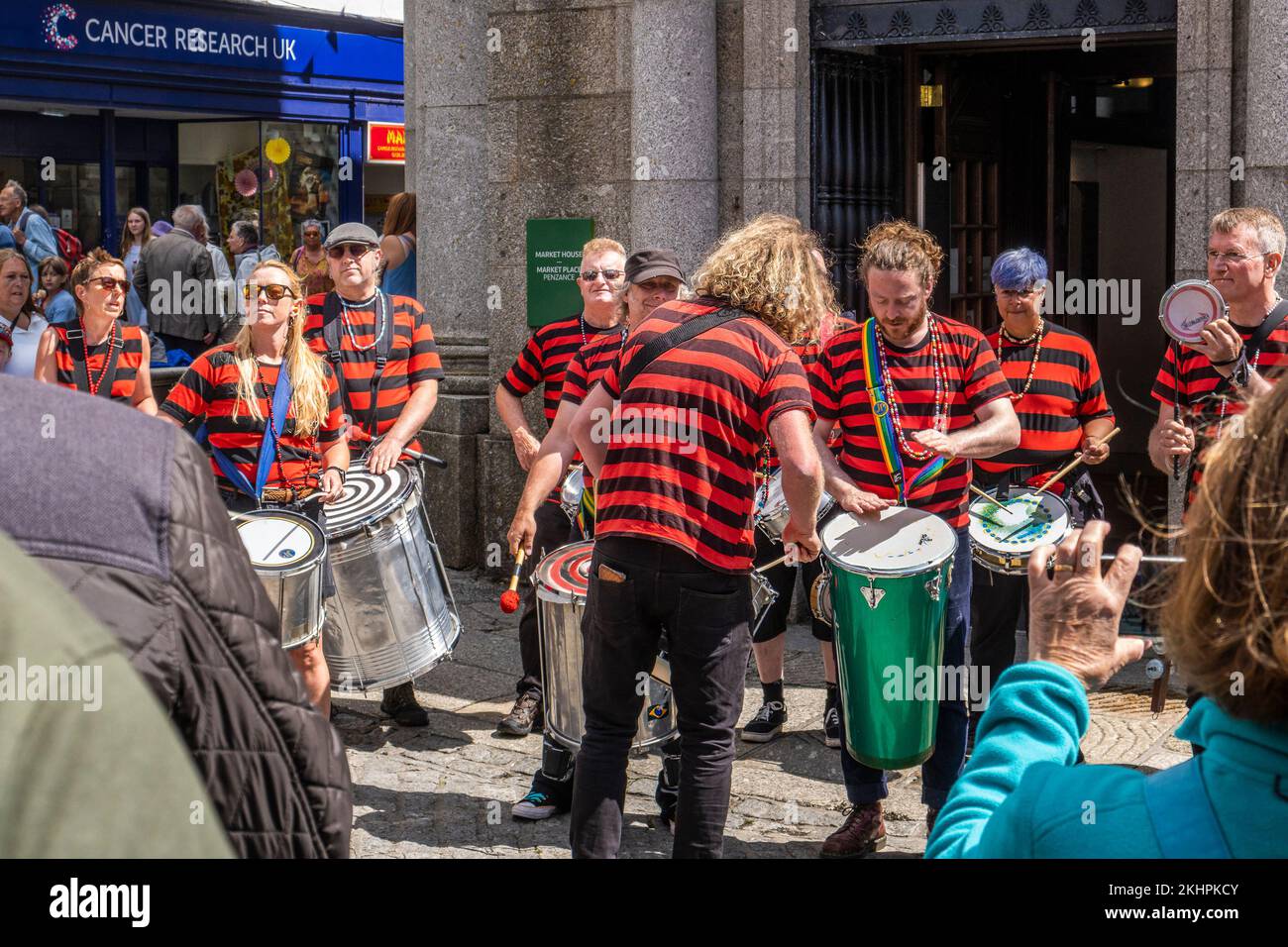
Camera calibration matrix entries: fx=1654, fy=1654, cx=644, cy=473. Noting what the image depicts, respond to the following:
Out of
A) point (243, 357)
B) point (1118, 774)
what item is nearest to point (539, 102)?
point (243, 357)

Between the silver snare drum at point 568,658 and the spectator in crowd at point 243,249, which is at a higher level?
the spectator in crowd at point 243,249

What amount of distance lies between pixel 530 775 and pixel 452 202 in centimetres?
449

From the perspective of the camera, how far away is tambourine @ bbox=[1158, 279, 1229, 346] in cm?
523

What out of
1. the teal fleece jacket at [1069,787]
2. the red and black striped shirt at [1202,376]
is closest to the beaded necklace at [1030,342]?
the red and black striped shirt at [1202,376]

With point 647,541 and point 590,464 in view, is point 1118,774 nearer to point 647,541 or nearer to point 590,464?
point 647,541

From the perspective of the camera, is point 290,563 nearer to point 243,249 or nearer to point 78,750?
point 78,750

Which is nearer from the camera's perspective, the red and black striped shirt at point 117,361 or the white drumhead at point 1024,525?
the white drumhead at point 1024,525

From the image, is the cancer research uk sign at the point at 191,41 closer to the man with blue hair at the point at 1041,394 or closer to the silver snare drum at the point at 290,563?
the silver snare drum at the point at 290,563

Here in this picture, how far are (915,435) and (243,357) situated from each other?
7.98ft

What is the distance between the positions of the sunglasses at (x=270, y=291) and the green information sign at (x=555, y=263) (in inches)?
123

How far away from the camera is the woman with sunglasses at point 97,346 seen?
Answer: 6859mm

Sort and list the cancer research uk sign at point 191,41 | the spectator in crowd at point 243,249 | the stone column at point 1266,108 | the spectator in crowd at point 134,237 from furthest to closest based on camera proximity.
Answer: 1. the cancer research uk sign at point 191,41
2. the spectator in crowd at point 243,249
3. the spectator in crowd at point 134,237
4. the stone column at point 1266,108
